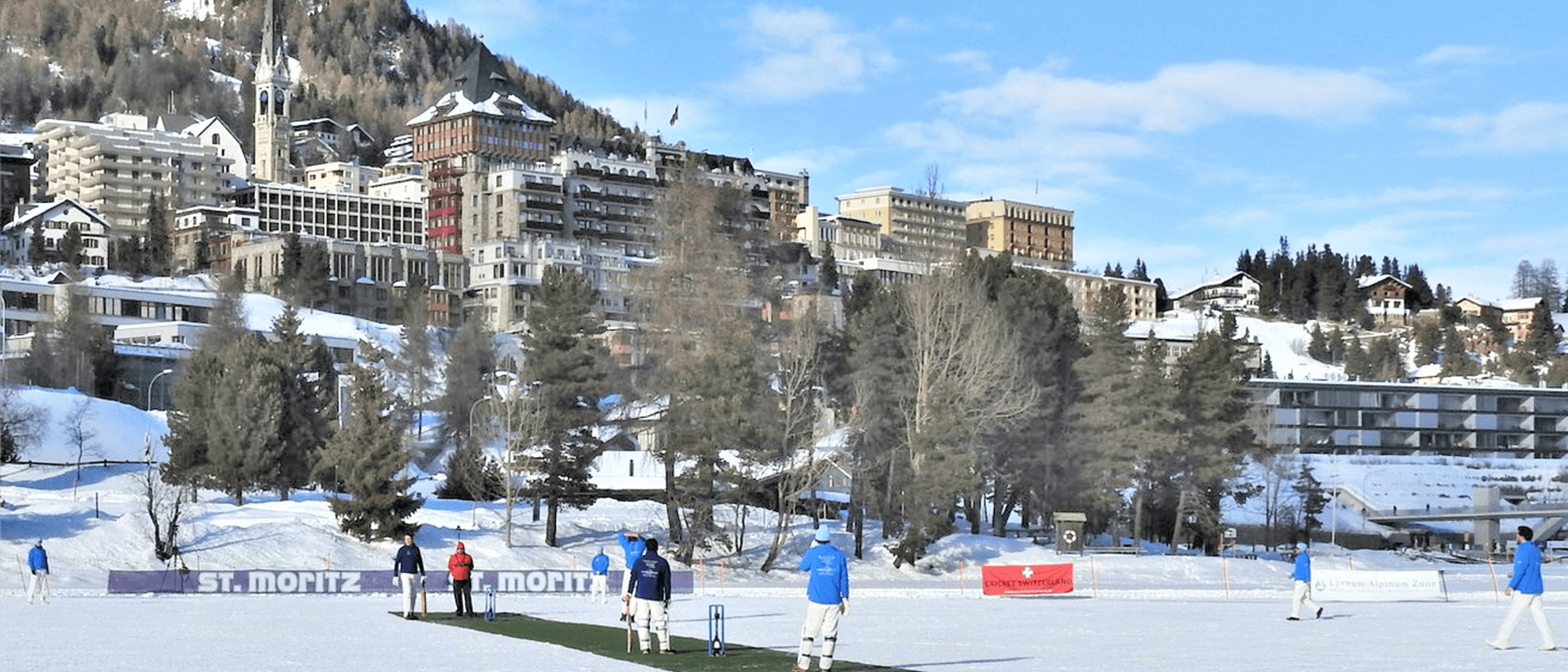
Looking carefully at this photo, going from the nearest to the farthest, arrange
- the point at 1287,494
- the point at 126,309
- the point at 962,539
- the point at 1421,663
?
the point at 1421,663 → the point at 962,539 → the point at 1287,494 → the point at 126,309

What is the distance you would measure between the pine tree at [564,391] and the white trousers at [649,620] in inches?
1658

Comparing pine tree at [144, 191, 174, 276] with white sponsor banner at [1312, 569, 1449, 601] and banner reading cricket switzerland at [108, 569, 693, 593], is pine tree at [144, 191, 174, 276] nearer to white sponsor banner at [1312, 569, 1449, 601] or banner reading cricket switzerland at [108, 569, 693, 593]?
banner reading cricket switzerland at [108, 569, 693, 593]

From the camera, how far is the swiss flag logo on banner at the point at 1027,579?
54.5 meters

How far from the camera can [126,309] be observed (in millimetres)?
162500

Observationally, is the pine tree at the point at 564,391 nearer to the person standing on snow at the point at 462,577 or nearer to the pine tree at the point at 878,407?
the pine tree at the point at 878,407

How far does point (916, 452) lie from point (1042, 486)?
43.3 ft

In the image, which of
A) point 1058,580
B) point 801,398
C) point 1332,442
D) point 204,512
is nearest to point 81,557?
point 204,512

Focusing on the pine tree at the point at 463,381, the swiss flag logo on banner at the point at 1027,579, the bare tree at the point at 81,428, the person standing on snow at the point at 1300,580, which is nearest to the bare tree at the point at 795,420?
the swiss flag logo on banner at the point at 1027,579

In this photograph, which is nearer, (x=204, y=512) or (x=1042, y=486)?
(x=204, y=512)

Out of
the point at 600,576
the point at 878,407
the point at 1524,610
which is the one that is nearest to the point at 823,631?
the point at 1524,610

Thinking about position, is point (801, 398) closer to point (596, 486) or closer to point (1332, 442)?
point (596, 486)

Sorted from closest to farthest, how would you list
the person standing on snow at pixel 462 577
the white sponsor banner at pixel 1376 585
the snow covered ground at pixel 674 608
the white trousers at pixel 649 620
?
the white trousers at pixel 649 620 < the snow covered ground at pixel 674 608 < the person standing on snow at pixel 462 577 < the white sponsor banner at pixel 1376 585

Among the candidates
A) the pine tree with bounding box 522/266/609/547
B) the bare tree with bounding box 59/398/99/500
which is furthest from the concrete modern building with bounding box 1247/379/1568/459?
the pine tree with bounding box 522/266/609/547

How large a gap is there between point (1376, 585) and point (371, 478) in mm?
32601
